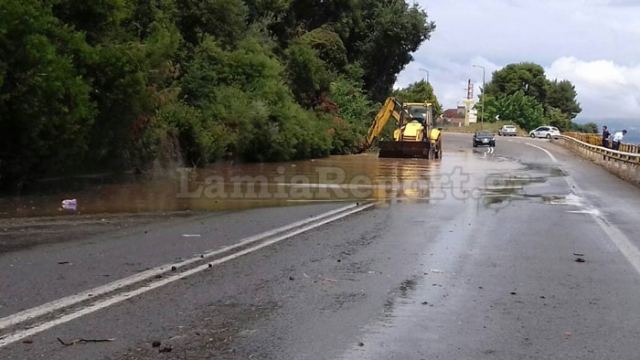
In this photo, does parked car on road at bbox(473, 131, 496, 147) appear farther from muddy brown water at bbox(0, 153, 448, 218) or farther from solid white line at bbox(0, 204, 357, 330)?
solid white line at bbox(0, 204, 357, 330)

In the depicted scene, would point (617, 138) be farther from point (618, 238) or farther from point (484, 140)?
point (618, 238)

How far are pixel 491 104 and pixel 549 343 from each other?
11953 centimetres

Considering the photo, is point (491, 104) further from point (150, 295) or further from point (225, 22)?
point (150, 295)

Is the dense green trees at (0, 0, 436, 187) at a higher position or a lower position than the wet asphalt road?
higher

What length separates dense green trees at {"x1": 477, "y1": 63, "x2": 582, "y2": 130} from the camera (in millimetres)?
118562

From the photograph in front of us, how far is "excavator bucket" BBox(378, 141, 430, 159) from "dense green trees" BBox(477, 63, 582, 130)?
83.3 meters

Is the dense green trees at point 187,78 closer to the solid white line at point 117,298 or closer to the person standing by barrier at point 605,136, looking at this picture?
the solid white line at point 117,298

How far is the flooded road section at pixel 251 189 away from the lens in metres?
15.6

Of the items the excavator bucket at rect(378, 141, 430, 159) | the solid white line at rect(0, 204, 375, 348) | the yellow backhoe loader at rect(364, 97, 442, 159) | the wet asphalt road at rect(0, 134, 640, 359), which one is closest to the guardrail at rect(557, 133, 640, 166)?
the yellow backhoe loader at rect(364, 97, 442, 159)

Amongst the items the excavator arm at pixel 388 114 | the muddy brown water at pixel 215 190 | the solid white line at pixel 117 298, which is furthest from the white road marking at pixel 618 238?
the excavator arm at pixel 388 114

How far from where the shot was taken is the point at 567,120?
135875 mm

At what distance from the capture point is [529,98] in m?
122

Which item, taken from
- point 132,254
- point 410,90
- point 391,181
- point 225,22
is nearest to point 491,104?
point 410,90

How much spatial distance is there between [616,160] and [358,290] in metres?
27.5
